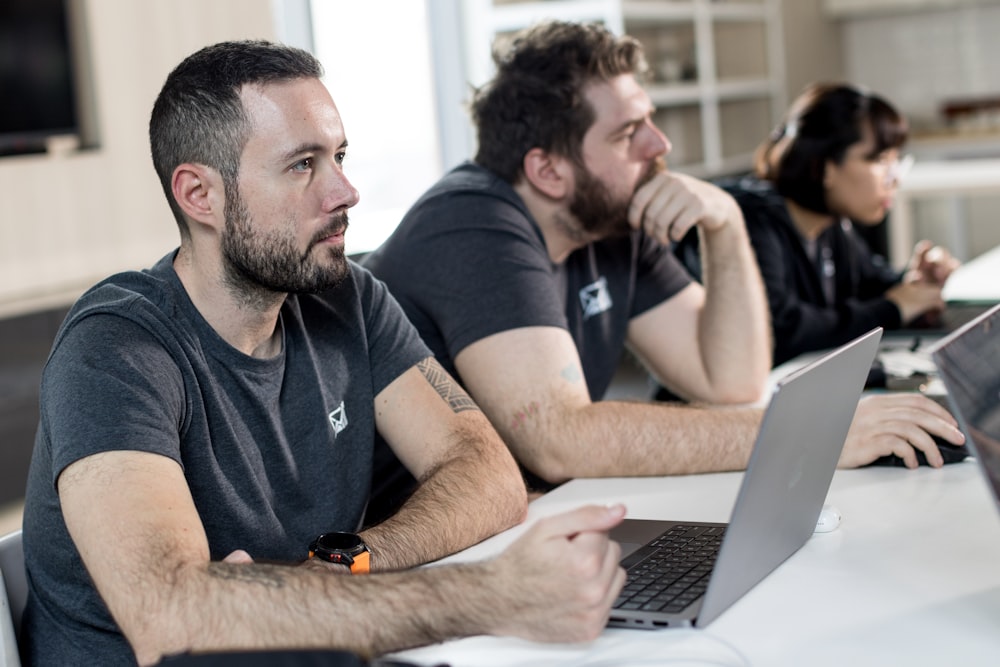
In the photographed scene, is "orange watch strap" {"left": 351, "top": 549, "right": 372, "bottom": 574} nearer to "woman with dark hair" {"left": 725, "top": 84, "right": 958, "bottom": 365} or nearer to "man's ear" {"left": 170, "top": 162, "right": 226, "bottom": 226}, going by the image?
"man's ear" {"left": 170, "top": 162, "right": 226, "bottom": 226}

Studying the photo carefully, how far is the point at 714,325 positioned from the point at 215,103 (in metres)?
1.15

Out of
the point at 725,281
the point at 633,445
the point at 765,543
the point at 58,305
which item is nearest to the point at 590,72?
the point at 725,281

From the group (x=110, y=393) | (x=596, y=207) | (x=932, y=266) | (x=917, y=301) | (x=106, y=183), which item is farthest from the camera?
(x=106, y=183)

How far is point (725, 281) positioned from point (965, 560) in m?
1.14

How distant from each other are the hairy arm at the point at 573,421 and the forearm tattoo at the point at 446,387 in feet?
0.37

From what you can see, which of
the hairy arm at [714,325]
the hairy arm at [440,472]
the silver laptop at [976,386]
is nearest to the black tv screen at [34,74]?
the hairy arm at [714,325]

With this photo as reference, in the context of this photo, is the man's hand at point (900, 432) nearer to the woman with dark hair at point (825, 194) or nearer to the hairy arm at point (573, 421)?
the hairy arm at point (573, 421)

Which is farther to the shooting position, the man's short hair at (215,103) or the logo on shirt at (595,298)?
the logo on shirt at (595,298)

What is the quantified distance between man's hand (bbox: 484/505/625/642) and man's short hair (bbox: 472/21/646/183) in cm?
114

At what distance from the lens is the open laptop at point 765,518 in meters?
0.96

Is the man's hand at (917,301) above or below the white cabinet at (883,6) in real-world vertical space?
below

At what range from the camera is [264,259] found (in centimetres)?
135

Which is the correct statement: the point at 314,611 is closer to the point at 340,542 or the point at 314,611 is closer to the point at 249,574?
the point at 249,574

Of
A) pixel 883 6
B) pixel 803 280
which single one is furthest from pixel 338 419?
pixel 883 6
